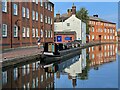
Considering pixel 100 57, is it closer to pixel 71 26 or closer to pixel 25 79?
pixel 25 79

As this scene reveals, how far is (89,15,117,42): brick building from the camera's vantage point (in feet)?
334

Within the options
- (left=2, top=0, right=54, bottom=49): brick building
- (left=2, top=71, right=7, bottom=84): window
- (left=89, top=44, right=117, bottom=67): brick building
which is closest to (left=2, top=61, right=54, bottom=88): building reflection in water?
(left=2, top=71, right=7, bottom=84): window

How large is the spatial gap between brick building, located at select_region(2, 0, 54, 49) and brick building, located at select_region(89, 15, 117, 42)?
140 ft

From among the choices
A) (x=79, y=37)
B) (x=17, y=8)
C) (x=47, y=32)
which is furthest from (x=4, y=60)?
(x=79, y=37)

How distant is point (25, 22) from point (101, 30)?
73.1 metres

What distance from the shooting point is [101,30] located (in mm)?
110312

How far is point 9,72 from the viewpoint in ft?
59.7

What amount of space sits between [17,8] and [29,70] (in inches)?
733

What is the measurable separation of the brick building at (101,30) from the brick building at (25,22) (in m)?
42.6

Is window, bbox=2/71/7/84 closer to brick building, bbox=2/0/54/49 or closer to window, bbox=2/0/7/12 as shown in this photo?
brick building, bbox=2/0/54/49

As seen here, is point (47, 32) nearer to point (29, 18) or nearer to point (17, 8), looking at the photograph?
point (29, 18)

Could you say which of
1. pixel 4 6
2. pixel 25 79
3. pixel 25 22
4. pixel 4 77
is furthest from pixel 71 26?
pixel 4 77

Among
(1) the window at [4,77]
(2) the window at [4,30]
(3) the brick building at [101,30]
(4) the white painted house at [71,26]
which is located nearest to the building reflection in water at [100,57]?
(1) the window at [4,77]

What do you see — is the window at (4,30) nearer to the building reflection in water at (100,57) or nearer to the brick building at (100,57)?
the brick building at (100,57)
